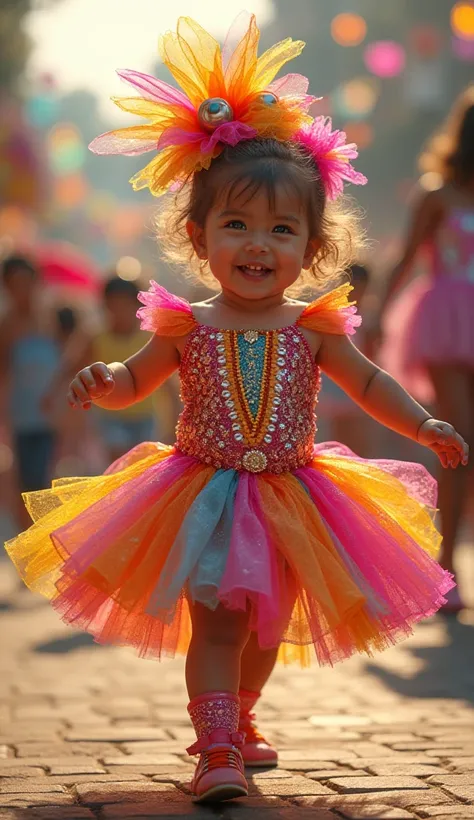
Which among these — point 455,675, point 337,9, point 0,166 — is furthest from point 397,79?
point 455,675

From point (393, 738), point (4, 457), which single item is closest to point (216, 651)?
point (393, 738)

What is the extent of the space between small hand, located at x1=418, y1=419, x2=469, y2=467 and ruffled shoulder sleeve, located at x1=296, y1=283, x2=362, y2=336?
0.35m

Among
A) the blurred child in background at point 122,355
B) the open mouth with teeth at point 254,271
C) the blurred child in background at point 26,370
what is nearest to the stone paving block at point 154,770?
the open mouth with teeth at point 254,271

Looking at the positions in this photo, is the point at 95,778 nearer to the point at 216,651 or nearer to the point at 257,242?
the point at 216,651

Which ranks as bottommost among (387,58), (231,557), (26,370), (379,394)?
Result: (231,557)

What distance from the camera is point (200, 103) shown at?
12.1 ft

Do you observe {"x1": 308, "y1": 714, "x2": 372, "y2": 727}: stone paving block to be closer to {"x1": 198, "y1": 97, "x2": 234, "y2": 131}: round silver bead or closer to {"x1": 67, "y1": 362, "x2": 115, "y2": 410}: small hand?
{"x1": 67, "y1": 362, "x2": 115, "y2": 410}: small hand

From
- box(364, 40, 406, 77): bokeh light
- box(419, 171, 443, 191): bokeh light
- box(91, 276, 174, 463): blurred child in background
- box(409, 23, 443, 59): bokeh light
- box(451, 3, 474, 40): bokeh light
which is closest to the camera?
box(419, 171, 443, 191): bokeh light

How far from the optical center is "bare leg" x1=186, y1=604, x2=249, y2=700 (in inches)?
128

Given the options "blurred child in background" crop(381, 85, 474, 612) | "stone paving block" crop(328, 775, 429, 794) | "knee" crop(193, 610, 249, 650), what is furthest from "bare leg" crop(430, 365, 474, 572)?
"knee" crop(193, 610, 249, 650)

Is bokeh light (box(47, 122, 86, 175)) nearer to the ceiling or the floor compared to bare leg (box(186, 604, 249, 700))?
nearer to the ceiling

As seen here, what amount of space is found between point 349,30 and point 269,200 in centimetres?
3396

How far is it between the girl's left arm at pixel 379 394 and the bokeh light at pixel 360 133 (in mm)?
31671

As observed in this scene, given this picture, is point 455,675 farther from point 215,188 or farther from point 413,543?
point 215,188
